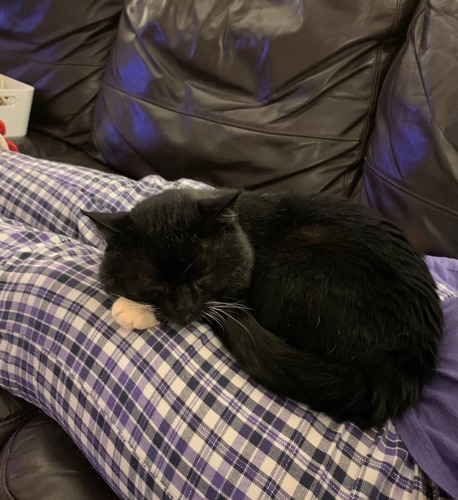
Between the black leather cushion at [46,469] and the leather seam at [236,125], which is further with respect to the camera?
the leather seam at [236,125]

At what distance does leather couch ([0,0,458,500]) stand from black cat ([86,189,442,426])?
32 cm

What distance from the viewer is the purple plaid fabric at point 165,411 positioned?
60 centimetres

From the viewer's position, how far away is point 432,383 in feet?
2.27

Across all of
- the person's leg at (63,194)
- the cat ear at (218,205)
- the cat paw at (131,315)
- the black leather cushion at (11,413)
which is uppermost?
the cat ear at (218,205)

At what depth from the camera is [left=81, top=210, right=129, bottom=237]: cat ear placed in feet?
2.33

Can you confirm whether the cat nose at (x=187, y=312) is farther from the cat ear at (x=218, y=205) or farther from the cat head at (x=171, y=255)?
the cat ear at (x=218, y=205)

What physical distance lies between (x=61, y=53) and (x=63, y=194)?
88 centimetres

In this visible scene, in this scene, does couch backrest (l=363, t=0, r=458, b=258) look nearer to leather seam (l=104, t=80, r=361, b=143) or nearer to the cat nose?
leather seam (l=104, t=80, r=361, b=143)

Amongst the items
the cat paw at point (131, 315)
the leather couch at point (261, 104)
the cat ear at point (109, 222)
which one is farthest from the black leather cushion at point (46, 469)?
the cat ear at point (109, 222)

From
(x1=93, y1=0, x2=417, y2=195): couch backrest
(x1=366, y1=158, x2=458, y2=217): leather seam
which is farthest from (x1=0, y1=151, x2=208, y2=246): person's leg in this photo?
(x1=366, y1=158, x2=458, y2=217): leather seam

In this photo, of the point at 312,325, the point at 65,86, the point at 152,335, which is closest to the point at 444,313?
the point at 312,325

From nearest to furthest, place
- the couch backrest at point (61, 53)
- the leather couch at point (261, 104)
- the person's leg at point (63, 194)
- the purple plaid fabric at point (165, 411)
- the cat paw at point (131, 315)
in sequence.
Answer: the purple plaid fabric at point (165, 411)
the cat paw at point (131, 315)
the leather couch at point (261, 104)
the person's leg at point (63, 194)
the couch backrest at point (61, 53)

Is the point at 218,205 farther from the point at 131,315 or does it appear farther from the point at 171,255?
the point at 131,315

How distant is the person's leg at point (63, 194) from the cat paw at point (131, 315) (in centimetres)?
42
